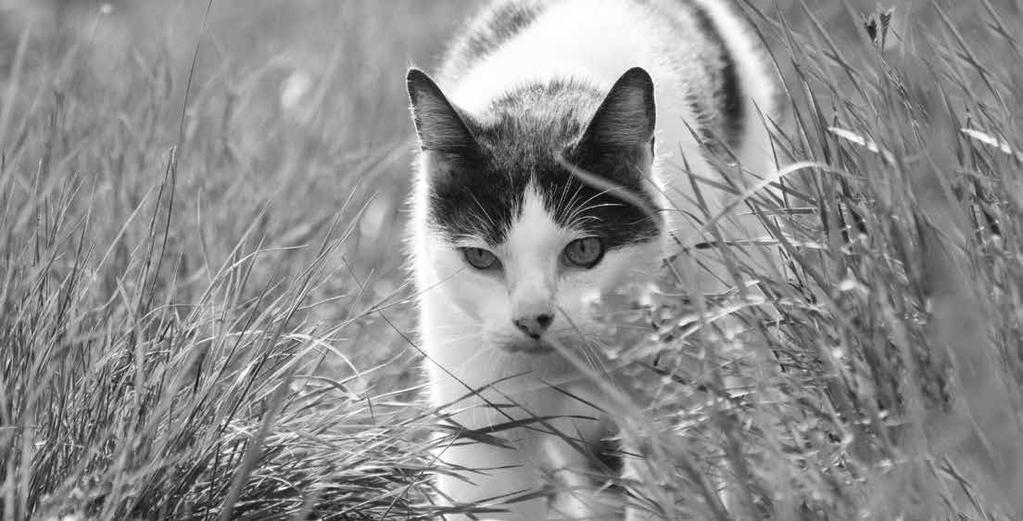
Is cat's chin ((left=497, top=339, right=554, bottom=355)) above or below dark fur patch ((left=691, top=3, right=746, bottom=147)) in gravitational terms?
below

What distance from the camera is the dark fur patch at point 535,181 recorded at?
257cm

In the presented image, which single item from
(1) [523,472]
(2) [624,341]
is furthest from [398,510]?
(2) [624,341]

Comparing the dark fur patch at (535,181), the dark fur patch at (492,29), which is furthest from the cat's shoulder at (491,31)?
the dark fur patch at (535,181)

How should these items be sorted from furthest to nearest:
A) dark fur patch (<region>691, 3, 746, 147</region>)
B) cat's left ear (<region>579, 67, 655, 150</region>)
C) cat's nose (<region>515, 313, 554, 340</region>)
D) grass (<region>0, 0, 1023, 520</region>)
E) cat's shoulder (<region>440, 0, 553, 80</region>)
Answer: cat's shoulder (<region>440, 0, 553, 80</region>) < dark fur patch (<region>691, 3, 746, 147</region>) < cat's left ear (<region>579, 67, 655, 150</region>) < cat's nose (<region>515, 313, 554, 340</region>) < grass (<region>0, 0, 1023, 520</region>)

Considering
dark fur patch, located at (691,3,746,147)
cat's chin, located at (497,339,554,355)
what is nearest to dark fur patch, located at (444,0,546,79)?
dark fur patch, located at (691,3,746,147)

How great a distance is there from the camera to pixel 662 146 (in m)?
3.01

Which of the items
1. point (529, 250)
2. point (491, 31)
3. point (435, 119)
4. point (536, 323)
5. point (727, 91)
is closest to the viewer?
point (536, 323)

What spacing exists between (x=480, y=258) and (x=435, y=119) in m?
0.29

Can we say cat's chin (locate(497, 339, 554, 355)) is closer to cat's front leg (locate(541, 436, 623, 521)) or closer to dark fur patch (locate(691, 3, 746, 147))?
cat's front leg (locate(541, 436, 623, 521))

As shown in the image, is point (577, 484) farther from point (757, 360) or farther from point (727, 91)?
point (727, 91)

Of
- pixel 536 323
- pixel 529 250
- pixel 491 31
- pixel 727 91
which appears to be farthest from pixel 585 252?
pixel 491 31

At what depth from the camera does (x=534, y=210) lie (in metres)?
2.55

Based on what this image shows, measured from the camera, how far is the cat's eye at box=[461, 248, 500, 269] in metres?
2.61

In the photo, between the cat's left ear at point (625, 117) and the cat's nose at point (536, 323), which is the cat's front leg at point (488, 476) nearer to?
the cat's nose at point (536, 323)
